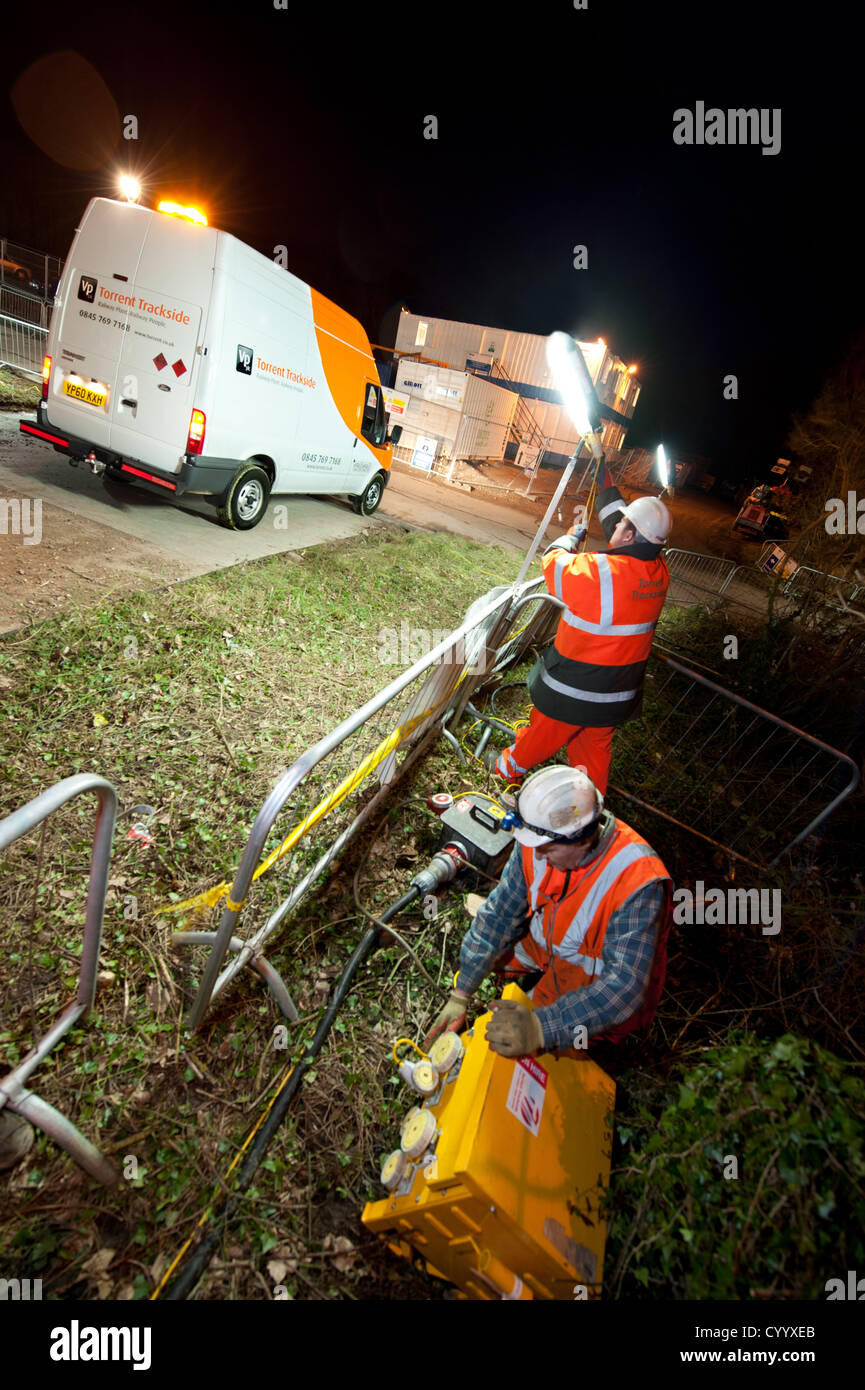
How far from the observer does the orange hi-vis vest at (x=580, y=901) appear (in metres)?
2.05

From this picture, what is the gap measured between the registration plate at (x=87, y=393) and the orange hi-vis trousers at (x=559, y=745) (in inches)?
227

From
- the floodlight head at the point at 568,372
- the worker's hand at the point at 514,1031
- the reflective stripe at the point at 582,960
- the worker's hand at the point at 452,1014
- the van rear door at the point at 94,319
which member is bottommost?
the worker's hand at the point at 452,1014

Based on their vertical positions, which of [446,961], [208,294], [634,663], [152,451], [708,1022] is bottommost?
[708,1022]

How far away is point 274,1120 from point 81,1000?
2.83 feet

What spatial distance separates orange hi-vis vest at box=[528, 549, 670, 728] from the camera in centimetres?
322

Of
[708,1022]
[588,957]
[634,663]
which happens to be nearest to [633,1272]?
[588,957]

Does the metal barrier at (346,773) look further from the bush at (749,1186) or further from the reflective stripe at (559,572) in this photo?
the bush at (749,1186)

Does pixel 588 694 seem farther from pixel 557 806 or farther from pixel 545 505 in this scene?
pixel 545 505

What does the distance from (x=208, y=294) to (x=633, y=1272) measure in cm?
716

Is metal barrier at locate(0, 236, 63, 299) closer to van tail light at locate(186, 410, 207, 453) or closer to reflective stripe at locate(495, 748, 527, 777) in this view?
van tail light at locate(186, 410, 207, 453)

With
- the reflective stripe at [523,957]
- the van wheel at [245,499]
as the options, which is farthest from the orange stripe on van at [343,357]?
the reflective stripe at [523,957]

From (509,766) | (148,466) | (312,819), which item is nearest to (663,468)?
(509,766)

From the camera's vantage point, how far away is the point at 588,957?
7.22ft
